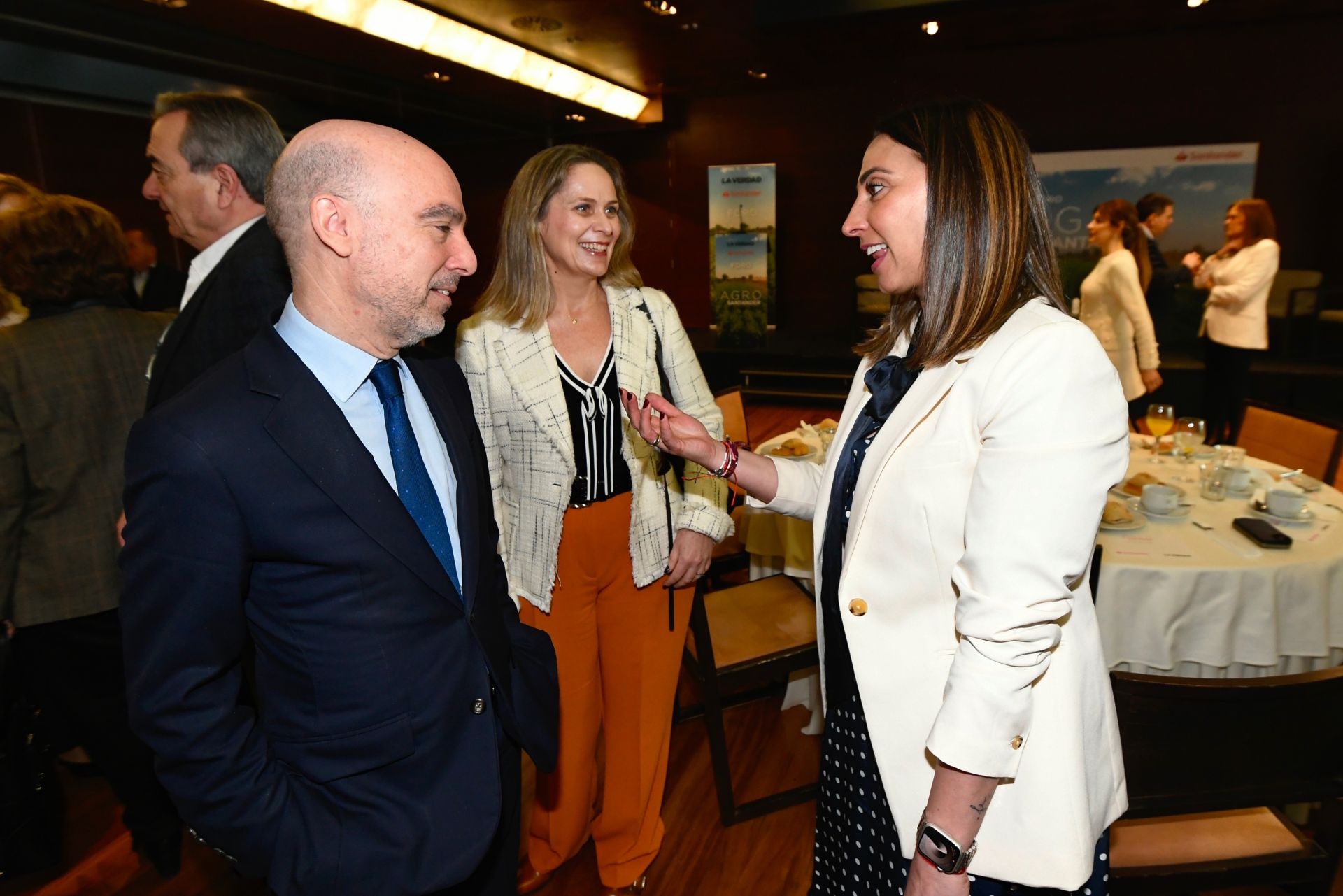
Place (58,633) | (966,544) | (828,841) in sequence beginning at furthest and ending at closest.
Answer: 1. (58,633)
2. (828,841)
3. (966,544)

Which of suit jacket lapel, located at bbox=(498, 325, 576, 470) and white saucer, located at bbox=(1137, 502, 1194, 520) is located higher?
suit jacket lapel, located at bbox=(498, 325, 576, 470)

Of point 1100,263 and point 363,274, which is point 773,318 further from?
point 363,274

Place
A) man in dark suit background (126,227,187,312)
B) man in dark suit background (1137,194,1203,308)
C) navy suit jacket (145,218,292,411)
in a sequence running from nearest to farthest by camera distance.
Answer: navy suit jacket (145,218,292,411) → man in dark suit background (1137,194,1203,308) → man in dark suit background (126,227,187,312)

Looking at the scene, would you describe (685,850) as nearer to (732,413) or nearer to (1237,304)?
(732,413)

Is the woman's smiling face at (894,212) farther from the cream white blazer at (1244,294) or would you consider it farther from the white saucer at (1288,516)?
the cream white blazer at (1244,294)

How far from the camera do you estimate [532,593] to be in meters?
1.98

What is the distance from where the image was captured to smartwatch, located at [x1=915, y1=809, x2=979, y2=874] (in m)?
1.05

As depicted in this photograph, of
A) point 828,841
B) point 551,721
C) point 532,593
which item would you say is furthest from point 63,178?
point 828,841

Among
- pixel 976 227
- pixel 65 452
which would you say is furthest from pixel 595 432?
pixel 65 452

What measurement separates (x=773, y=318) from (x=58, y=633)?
8.69 meters

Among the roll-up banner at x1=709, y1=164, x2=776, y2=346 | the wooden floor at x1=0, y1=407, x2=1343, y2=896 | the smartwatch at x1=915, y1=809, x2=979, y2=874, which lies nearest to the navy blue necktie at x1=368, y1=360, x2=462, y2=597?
the smartwatch at x1=915, y1=809, x2=979, y2=874

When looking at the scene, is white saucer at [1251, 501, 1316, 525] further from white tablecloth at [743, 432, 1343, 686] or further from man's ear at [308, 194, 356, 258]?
man's ear at [308, 194, 356, 258]

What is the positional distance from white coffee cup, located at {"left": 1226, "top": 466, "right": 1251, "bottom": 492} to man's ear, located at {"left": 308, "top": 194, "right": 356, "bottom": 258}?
3.11m

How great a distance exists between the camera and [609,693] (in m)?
2.21
